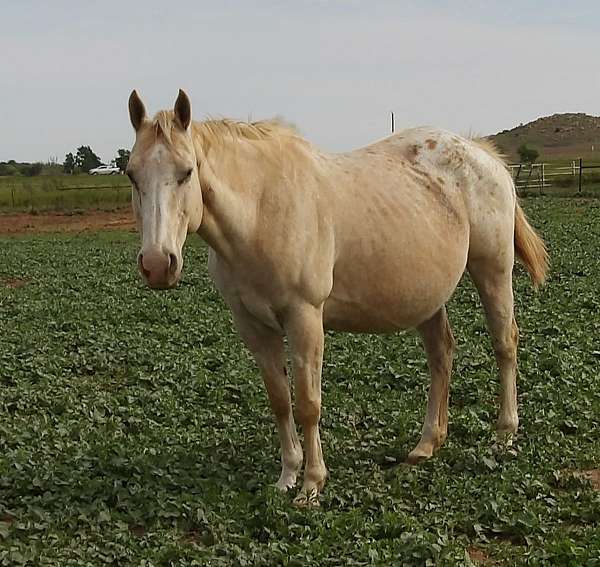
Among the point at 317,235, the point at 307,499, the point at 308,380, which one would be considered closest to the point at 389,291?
the point at 317,235

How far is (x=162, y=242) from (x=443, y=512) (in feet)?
7.54

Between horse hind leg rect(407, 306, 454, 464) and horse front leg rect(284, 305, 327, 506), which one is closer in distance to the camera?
horse front leg rect(284, 305, 327, 506)

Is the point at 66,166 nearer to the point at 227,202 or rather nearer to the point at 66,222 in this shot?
the point at 66,222

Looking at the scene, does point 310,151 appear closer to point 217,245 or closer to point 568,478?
point 217,245

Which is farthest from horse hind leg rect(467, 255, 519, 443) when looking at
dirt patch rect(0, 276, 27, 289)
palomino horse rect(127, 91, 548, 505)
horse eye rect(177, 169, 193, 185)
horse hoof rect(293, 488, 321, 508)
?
dirt patch rect(0, 276, 27, 289)

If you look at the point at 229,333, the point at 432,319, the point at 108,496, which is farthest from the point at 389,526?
the point at 229,333

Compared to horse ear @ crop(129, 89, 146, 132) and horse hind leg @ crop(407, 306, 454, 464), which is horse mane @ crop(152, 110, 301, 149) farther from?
horse hind leg @ crop(407, 306, 454, 464)

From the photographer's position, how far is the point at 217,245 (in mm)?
5059

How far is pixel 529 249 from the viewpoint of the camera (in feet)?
22.8

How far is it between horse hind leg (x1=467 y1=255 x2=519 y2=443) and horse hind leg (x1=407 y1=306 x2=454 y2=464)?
0.36 meters

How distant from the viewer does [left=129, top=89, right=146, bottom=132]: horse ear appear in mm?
4598

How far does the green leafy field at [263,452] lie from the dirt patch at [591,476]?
6 cm

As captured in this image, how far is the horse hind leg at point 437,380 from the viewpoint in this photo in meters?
6.23

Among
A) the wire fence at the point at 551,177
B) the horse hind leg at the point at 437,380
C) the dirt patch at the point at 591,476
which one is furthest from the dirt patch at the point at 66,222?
the dirt patch at the point at 591,476
